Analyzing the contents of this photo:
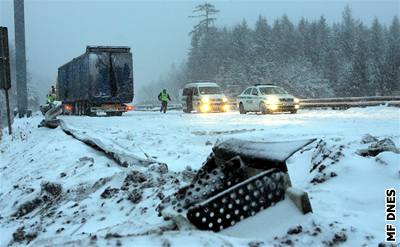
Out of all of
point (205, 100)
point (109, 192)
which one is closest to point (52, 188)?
point (109, 192)

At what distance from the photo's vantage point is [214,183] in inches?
184

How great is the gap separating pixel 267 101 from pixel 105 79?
9.67m

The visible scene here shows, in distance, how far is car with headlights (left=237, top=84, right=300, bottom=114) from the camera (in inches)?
988

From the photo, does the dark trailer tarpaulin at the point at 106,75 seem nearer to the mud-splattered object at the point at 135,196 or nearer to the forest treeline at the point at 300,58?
the mud-splattered object at the point at 135,196

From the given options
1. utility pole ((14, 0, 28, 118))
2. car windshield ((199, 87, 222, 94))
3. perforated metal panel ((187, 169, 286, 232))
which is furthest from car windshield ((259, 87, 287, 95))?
perforated metal panel ((187, 169, 286, 232))

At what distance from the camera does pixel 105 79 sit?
92.8ft

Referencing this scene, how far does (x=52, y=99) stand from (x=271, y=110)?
1896 cm

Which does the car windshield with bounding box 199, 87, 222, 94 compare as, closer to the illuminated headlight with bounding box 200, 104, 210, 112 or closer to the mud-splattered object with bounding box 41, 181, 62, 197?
the illuminated headlight with bounding box 200, 104, 210, 112

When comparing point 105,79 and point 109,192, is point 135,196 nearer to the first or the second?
point 109,192

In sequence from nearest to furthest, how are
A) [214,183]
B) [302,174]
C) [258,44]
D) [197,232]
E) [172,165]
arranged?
[197,232]
[214,183]
[302,174]
[172,165]
[258,44]

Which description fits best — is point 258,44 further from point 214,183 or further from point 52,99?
point 214,183

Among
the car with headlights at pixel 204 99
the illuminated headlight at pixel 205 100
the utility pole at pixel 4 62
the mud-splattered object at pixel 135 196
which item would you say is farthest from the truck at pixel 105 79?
the mud-splattered object at pixel 135 196

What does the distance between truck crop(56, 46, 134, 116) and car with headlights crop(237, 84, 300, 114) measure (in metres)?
7.03

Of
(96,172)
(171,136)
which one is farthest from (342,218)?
(171,136)
